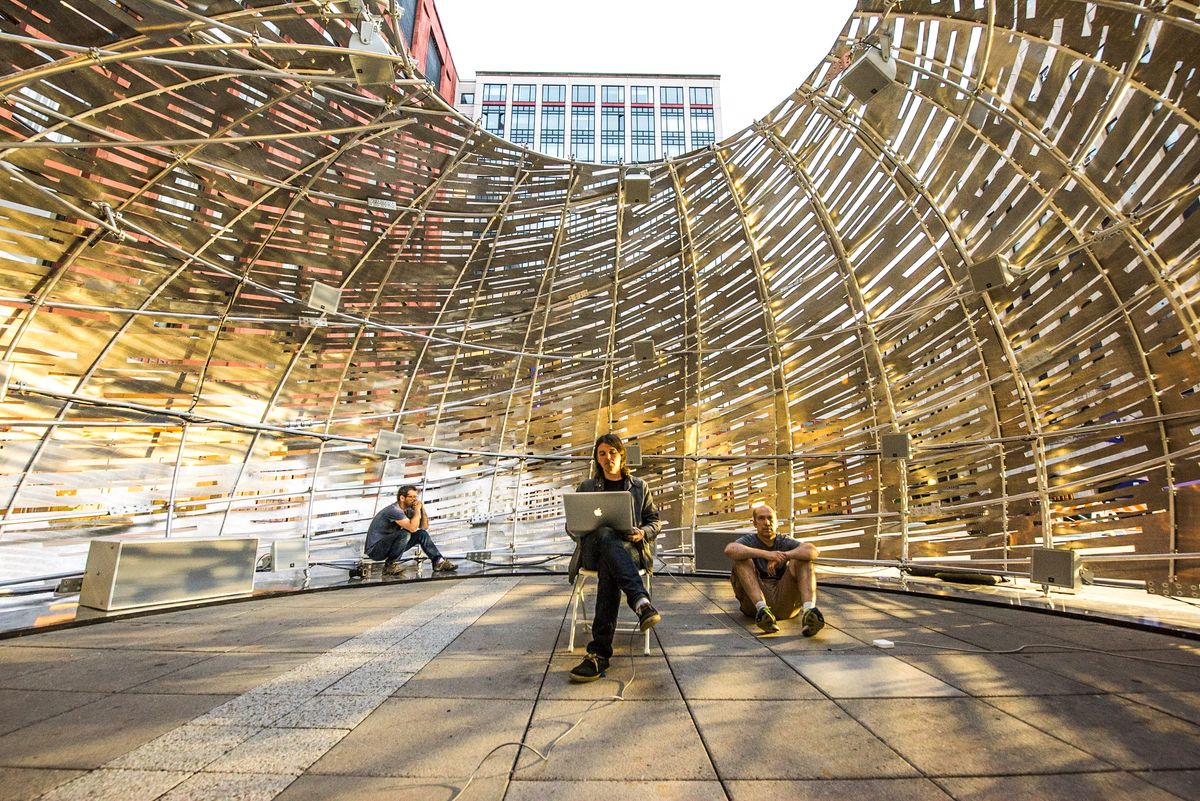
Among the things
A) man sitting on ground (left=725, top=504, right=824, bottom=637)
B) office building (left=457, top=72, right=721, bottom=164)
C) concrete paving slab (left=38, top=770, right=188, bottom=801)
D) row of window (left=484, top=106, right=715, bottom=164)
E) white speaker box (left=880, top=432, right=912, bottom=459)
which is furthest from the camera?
office building (left=457, top=72, right=721, bottom=164)

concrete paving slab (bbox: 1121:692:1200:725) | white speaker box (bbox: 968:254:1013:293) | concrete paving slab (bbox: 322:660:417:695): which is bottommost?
concrete paving slab (bbox: 322:660:417:695)

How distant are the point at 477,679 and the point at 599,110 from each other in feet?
213

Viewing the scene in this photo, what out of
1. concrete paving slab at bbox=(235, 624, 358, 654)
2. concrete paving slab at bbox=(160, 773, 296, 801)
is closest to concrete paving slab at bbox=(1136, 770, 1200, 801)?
concrete paving slab at bbox=(160, 773, 296, 801)

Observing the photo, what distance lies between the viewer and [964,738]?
2.62 meters

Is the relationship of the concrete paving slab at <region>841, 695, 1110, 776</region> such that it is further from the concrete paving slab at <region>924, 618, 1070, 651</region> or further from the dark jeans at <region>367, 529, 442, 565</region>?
the dark jeans at <region>367, 529, 442, 565</region>

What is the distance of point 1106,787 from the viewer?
2.17 m

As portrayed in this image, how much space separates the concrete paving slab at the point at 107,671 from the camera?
3.44 meters

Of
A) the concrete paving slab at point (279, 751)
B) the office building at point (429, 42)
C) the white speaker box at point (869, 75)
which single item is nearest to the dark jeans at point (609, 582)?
the concrete paving slab at point (279, 751)

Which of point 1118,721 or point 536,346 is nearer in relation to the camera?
point 1118,721

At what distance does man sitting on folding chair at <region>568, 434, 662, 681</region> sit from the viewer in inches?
148

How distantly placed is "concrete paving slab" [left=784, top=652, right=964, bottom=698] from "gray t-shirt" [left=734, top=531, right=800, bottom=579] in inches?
53.5

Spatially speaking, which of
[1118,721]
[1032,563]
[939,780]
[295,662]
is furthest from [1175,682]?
[295,662]

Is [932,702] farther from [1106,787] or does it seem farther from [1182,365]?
[1182,365]

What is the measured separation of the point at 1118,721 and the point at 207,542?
8.87 metres
